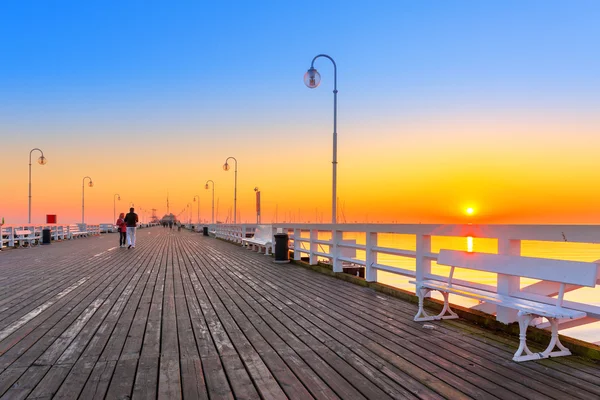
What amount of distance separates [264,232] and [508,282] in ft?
44.9

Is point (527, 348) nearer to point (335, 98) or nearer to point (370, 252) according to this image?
point (370, 252)

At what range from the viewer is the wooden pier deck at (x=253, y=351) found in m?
3.12

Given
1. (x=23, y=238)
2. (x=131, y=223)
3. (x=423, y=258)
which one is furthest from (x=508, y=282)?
(x=23, y=238)

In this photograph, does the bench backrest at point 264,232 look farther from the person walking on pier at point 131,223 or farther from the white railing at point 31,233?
the white railing at point 31,233

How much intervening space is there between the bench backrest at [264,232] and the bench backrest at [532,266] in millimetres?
11555

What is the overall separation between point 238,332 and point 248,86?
66.2ft

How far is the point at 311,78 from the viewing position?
40.6ft

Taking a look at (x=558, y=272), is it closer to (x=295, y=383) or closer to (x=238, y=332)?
(x=295, y=383)

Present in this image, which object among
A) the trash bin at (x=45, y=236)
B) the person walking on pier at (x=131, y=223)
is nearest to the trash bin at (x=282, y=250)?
the person walking on pier at (x=131, y=223)

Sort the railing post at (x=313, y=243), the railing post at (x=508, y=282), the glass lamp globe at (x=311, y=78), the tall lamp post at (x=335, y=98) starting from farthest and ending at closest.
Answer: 1. the glass lamp globe at (x=311, y=78)
2. the tall lamp post at (x=335, y=98)
3. the railing post at (x=313, y=243)
4. the railing post at (x=508, y=282)

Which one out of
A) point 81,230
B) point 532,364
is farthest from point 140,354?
point 81,230

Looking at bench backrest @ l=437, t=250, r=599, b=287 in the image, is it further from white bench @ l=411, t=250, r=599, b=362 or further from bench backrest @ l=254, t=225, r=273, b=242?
bench backrest @ l=254, t=225, r=273, b=242

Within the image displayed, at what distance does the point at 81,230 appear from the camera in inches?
1473

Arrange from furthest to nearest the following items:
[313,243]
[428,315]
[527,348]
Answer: [313,243]
[428,315]
[527,348]
